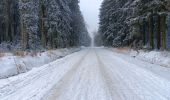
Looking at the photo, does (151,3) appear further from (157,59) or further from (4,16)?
(4,16)

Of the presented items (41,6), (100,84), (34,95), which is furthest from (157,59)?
(41,6)

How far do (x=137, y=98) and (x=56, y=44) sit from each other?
136 ft

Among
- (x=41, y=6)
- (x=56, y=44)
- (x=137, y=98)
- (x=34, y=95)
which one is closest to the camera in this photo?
(x=137, y=98)

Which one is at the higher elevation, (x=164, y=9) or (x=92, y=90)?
(x=164, y=9)

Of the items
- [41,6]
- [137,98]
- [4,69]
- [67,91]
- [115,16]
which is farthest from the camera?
[115,16]

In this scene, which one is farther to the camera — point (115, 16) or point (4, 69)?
point (115, 16)

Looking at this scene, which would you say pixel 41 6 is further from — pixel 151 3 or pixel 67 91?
pixel 67 91

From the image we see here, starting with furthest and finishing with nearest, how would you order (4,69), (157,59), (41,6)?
(41,6)
(157,59)
(4,69)

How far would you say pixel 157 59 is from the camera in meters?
20.6

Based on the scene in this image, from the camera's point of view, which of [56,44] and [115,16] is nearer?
[56,44]

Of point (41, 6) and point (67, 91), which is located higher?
point (41, 6)

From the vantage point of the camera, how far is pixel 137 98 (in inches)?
303

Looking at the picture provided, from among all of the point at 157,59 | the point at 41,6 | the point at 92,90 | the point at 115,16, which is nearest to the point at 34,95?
the point at 92,90

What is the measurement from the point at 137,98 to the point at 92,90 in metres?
1.71
